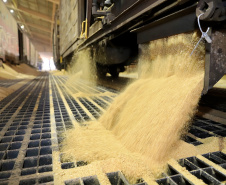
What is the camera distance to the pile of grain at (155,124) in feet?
4.15

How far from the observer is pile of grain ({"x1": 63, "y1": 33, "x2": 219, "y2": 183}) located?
1266 mm

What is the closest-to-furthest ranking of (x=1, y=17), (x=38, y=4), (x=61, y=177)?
(x=61, y=177) → (x=1, y=17) → (x=38, y=4)

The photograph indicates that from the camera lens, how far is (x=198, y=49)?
143 centimetres

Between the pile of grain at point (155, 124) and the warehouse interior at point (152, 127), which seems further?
the pile of grain at point (155, 124)

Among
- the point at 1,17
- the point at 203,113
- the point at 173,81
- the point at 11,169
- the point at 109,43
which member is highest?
the point at 1,17

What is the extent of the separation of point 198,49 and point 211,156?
2.48 feet

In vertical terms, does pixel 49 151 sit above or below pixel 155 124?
below

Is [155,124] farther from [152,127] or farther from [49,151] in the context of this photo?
[49,151]

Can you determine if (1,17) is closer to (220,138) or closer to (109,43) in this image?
(109,43)

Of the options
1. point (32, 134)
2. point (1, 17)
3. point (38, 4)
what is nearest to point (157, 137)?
point (32, 134)

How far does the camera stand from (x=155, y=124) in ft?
4.58

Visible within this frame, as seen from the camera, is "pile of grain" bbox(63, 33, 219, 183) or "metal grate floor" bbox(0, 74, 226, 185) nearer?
"metal grate floor" bbox(0, 74, 226, 185)

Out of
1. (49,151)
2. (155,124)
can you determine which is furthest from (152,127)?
(49,151)

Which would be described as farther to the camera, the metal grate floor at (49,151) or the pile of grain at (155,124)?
the pile of grain at (155,124)
